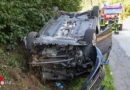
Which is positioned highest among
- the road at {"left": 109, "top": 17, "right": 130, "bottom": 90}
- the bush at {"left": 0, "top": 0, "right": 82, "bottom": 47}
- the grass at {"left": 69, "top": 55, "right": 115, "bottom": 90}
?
the bush at {"left": 0, "top": 0, "right": 82, "bottom": 47}

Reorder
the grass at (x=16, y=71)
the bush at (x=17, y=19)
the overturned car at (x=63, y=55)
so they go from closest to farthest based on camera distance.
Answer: the grass at (x=16, y=71) < the overturned car at (x=63, y=55) < the bush at (x=17, y=19)

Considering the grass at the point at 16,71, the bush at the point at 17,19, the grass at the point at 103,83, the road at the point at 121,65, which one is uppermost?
the bush at the point at 17,19

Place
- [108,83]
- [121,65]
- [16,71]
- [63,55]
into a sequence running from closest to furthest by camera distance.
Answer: [16,71] < [63,55] < [108,83] < [121,65]

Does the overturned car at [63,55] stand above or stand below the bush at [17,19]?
below

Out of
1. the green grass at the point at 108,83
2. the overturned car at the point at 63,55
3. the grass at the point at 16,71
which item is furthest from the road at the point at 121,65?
the grass at the point at 16,71

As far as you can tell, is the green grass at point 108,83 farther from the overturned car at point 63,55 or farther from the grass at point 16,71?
the grass at point 16,71

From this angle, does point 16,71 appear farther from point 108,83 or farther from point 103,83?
point 108,83

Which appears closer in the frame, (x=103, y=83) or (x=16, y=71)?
(x=16, y=71)

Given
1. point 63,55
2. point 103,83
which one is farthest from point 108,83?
point 63,55

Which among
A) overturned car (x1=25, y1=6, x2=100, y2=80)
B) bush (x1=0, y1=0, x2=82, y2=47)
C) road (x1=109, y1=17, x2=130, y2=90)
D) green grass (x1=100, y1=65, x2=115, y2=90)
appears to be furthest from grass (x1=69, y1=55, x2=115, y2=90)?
bush (x1=0, y1=0, x2=82, y2=47)

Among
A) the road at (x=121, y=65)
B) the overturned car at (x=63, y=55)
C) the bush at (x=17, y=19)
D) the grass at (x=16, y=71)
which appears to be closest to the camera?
the grass at (x=16, y=71)

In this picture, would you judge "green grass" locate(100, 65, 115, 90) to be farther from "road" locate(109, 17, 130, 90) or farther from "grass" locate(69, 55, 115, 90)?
"road" locate(109, 17, 130, 90)

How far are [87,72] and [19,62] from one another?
1924 millimetres

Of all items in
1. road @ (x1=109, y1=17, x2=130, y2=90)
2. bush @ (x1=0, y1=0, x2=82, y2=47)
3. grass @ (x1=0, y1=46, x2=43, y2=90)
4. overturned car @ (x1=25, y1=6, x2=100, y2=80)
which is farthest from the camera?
road @ (x1=109, y1=17, x2=130, y2=90)
